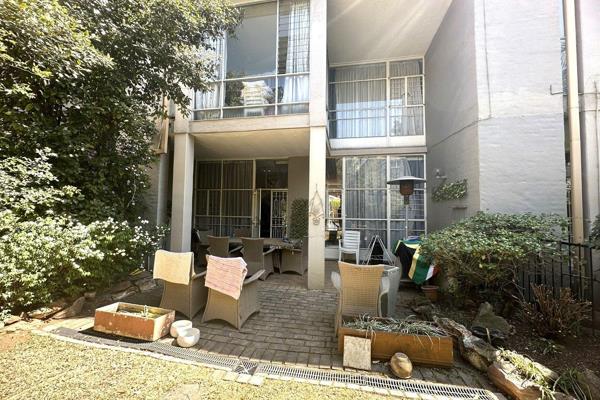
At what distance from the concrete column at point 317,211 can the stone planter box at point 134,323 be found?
279 centimetres

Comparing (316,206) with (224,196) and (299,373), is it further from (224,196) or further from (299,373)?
(224,196)

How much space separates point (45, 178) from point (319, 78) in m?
5.17

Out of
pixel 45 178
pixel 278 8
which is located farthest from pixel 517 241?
pixel 45 178

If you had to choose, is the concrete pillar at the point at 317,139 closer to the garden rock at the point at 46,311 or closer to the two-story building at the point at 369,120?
the two-story building at the point at 369,120

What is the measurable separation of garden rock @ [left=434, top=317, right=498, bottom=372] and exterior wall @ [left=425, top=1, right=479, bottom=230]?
9.36 ft

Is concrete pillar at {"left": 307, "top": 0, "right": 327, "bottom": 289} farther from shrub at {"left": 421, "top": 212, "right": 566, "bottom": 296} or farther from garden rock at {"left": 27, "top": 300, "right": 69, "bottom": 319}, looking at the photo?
garden rock at {"left": 27, "top": 300, "right": 69, "bottom": 319}

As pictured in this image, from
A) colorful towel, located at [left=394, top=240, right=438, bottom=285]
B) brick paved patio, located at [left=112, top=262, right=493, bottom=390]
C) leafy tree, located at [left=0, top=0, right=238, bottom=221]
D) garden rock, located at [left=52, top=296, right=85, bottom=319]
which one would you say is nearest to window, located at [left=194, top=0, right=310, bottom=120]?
leafy tree, located at [left=0, top=0, right=238, bottom=221]

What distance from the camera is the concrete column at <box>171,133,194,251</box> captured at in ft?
19.7

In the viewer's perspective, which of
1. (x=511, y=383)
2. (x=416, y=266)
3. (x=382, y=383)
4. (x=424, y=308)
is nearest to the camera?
(x=511, y=383)

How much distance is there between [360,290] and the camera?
10.7 ft

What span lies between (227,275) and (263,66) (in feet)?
16.4

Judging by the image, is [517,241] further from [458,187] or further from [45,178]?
[45,178]

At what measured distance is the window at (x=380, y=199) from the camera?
7742mm

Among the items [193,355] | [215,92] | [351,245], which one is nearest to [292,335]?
[193,355]
